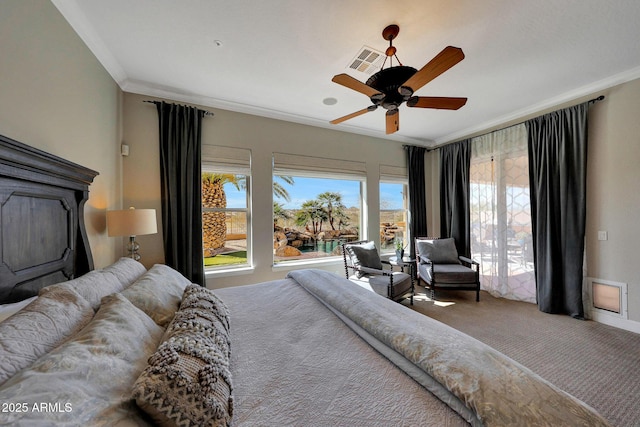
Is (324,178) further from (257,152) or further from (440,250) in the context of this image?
(440,250)

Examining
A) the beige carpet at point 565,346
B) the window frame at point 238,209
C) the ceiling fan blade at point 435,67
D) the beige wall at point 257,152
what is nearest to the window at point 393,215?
the beige wall at point 257,152

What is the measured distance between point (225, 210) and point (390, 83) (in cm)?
253

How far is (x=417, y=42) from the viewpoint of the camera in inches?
81.0

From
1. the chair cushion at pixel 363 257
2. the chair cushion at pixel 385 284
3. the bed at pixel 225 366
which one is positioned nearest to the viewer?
the bed at pixel 225 366

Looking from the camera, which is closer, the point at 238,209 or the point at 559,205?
the point at 559,205

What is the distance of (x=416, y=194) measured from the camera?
182 inches

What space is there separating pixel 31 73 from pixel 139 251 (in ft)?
6.23

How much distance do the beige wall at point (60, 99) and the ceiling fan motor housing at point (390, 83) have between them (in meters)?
2.21

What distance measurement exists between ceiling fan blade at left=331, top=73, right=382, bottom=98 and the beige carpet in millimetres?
2648

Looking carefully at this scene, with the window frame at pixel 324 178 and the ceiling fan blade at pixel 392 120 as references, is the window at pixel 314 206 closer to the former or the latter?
the window frame at pixel 324 178

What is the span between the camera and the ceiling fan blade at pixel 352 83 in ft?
5.83

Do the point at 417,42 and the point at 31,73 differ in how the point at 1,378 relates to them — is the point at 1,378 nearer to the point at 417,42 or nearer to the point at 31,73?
the point at 31,73

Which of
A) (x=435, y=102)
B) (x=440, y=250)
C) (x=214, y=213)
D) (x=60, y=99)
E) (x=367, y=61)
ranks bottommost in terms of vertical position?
(x=440, y=250)

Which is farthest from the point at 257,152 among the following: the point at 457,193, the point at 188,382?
the point at 457,193
